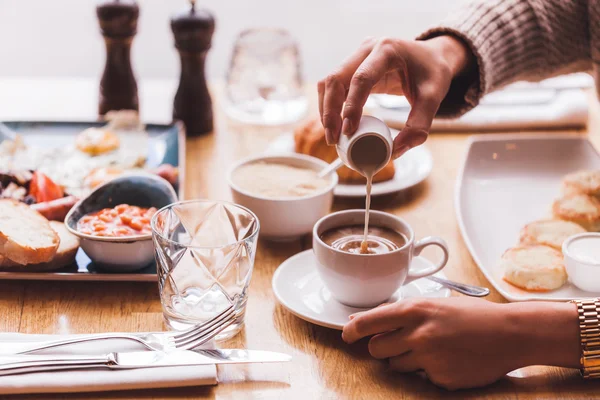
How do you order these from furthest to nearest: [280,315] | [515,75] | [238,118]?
[238,118], [515,75], [280,315]

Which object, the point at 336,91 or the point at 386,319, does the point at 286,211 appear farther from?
the point at 386,319

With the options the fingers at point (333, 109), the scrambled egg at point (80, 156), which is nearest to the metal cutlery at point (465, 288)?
the fingers at point (333, 109)

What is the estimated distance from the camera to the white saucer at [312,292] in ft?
3.51

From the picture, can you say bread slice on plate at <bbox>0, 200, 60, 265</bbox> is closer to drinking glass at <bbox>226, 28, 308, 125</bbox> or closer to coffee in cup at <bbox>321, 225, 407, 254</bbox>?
coffee in cup at <bbox>321, 225, 407, 254</bbox>

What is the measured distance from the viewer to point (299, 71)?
2.01m

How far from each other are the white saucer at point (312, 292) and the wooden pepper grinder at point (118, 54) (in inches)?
32.6

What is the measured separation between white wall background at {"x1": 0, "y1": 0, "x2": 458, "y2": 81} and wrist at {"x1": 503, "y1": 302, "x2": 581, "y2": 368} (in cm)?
284

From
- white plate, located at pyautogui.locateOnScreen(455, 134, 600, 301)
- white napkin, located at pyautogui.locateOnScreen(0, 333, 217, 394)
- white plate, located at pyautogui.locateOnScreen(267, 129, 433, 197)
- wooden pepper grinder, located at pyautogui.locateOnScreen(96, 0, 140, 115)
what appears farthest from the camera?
wooden pepper grinder, located at pyautogui.locateOnScreen(96, 0, 140, 115)

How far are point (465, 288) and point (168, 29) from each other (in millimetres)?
3057

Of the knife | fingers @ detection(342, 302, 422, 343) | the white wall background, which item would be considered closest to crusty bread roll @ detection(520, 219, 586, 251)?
fingers @ detection(342, 302, 422, 343)

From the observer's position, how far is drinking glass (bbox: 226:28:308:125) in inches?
78.1

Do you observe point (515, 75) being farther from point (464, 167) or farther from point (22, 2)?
point (22, 2)

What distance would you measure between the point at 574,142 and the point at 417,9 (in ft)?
8.05

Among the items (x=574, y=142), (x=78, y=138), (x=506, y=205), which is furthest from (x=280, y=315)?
(x=574, y=142)
